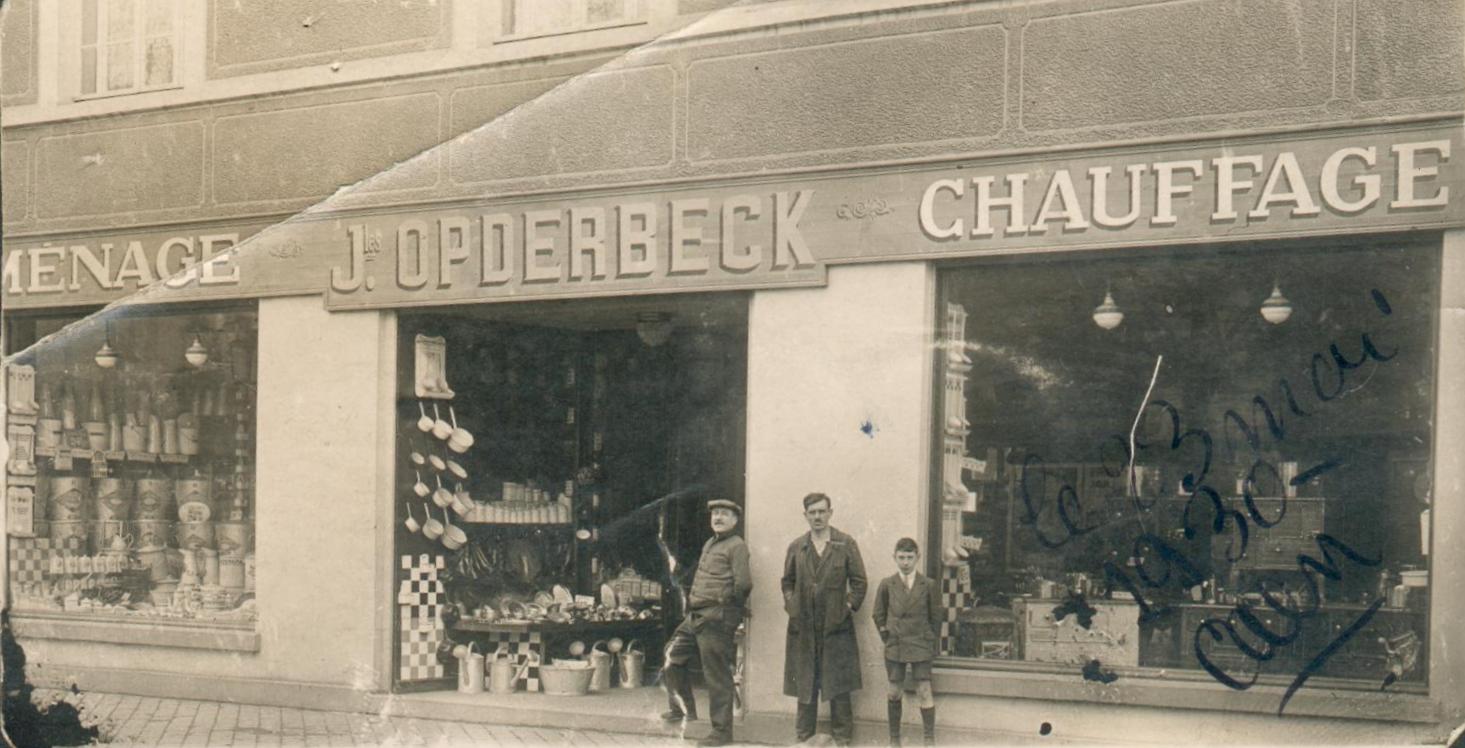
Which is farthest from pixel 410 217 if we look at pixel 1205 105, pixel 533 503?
pixel 1205 105

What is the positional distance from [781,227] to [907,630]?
2101 millimetres

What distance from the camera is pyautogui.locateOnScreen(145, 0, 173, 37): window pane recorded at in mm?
8445

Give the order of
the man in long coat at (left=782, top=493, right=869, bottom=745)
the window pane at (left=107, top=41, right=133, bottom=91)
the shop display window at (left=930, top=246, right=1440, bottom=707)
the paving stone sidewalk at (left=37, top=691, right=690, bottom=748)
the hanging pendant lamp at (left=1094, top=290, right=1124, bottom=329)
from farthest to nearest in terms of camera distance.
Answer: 1. the window pane at (left=107, top=41, right=133, bottom=91)
2. the paving stone sidewalk at (left=37, top=691, right=690, bottom=748)
3. the man in long coat at (left=782, top=493, right=869, bottom=745)
4. the hanging pendant lamp at (left=1094, top=290, right=1124, bottom=329)
5. the shop display window at (left=930, top=246, right=1440, bottom=707)

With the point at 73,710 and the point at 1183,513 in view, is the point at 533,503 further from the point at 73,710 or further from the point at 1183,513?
the point at 1183,513

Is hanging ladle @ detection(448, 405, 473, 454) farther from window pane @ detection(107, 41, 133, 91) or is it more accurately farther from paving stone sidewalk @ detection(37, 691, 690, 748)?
window pane @ detection(107, 41, 133, 91)

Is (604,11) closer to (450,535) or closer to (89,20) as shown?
(89,20)

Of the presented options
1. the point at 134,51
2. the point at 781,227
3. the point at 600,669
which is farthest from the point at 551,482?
the point at 134,51

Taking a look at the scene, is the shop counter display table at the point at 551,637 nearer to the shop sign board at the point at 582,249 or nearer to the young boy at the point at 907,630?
the shop sign board at the point at 582,249

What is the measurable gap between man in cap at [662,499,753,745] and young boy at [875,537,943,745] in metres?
0.77

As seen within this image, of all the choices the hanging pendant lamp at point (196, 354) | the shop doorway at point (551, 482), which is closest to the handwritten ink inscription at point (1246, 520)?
the shop doorway at point (551, 482)

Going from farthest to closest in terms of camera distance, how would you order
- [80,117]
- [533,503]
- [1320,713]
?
[533,503], [80,117], [1320,713]

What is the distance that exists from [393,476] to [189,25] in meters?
2.73

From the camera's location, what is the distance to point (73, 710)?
8406 mm

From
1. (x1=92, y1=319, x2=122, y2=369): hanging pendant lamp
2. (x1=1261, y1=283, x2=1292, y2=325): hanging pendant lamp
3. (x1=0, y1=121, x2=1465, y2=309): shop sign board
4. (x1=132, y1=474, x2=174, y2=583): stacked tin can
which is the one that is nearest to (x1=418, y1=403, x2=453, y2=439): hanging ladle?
(x1=0, y1=121, x2=1465, y2=309): shop sign board
